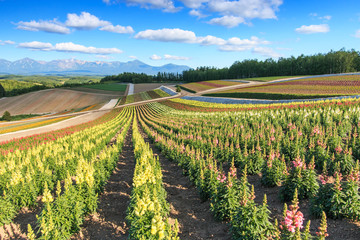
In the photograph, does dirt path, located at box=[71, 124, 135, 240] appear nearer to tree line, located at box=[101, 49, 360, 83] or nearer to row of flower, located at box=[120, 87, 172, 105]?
row of flower, located at box=[120, 87, 172, 105]

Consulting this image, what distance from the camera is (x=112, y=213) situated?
409 inches

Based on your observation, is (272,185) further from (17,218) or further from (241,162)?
(17,218)

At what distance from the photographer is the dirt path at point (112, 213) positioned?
880 centimetres

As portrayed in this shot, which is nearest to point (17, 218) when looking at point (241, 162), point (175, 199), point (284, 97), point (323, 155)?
point (175, 199)

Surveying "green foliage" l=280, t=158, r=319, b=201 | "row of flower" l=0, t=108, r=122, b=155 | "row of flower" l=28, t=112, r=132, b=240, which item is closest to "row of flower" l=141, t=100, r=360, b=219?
"green foliage" l=280, t=158, r=319, b=201

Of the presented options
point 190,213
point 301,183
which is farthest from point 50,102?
point 301,183

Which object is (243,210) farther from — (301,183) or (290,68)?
(290,68)

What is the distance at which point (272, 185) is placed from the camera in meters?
11.1

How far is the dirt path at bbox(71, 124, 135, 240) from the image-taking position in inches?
346

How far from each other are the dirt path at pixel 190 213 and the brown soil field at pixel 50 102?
289ft

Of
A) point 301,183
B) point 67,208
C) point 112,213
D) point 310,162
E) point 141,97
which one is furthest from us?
point 141,97

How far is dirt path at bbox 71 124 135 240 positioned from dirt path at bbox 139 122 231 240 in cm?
232

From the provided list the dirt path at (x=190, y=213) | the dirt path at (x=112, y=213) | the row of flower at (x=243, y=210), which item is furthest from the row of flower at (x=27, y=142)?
the row of flower at (x=243, y=210)

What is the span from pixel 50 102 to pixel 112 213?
102 m
